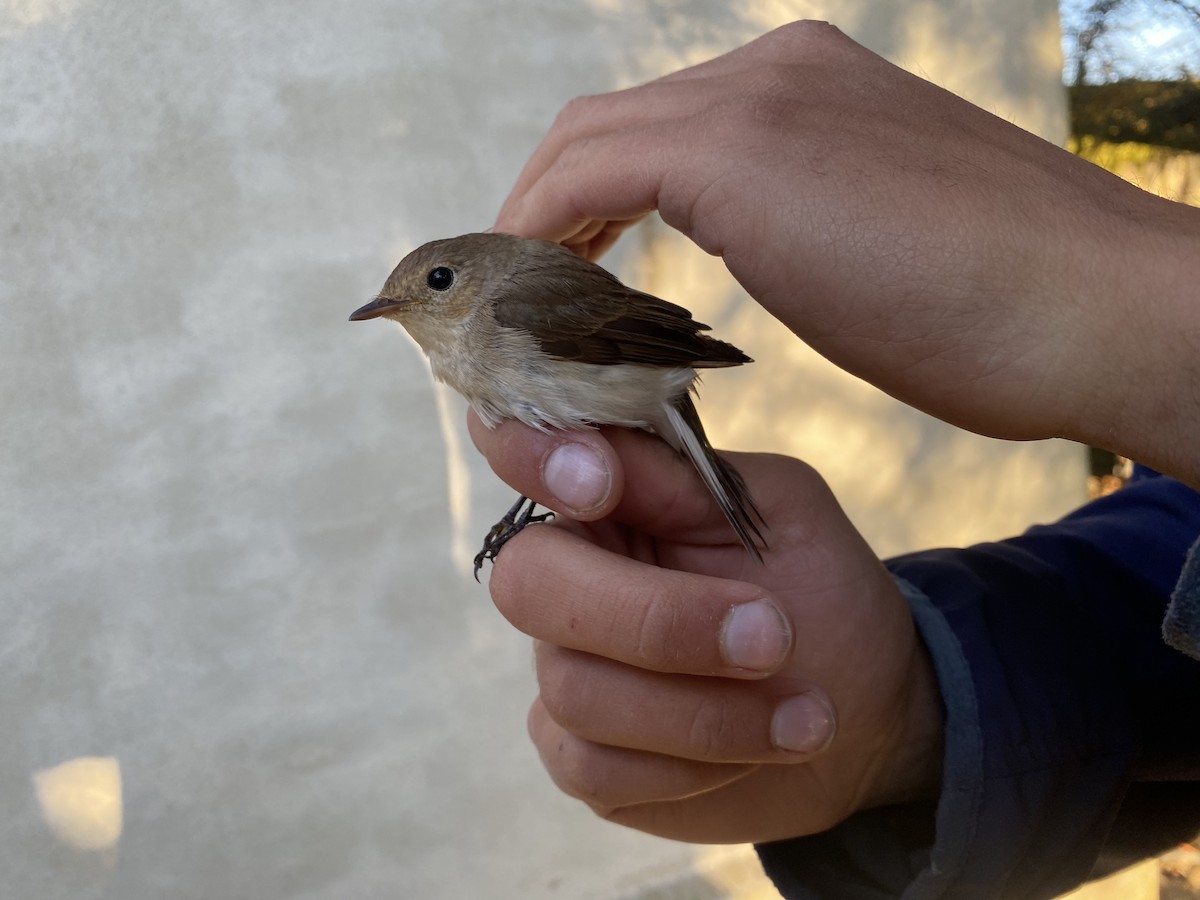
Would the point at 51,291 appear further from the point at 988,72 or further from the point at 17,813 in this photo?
the point at 988,72

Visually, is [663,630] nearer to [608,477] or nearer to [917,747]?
[608,477]

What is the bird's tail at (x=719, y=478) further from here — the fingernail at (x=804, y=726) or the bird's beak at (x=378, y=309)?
the bird's beak at (x=378, y=309)

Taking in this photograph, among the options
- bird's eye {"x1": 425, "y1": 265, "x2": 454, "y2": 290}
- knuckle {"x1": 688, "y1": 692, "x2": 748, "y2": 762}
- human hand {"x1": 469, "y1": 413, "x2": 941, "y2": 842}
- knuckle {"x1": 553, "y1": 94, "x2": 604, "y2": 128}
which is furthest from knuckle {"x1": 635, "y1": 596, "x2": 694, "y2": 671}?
knuckle {"x1": 553, "y1": 94, "x2": 604, "y2": 128}

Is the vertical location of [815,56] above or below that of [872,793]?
above

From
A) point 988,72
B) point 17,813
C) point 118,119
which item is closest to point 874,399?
point 988,72

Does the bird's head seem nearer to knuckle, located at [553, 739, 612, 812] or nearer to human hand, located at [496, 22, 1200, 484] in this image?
human hand, located at [496, 22, 1200, 484]

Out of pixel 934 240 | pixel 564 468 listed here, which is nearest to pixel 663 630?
pixel 564 468

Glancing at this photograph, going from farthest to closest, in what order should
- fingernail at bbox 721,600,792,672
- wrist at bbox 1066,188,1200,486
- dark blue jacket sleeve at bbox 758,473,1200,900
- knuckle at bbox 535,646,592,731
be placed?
dark blue jacket sleeve at bbox 758,473,1200,900 < knuckle at bbox 535,646,592,731 < fingernail at bbox 721,600,792,672 < wrist at bbox 1066,188,1200,486
